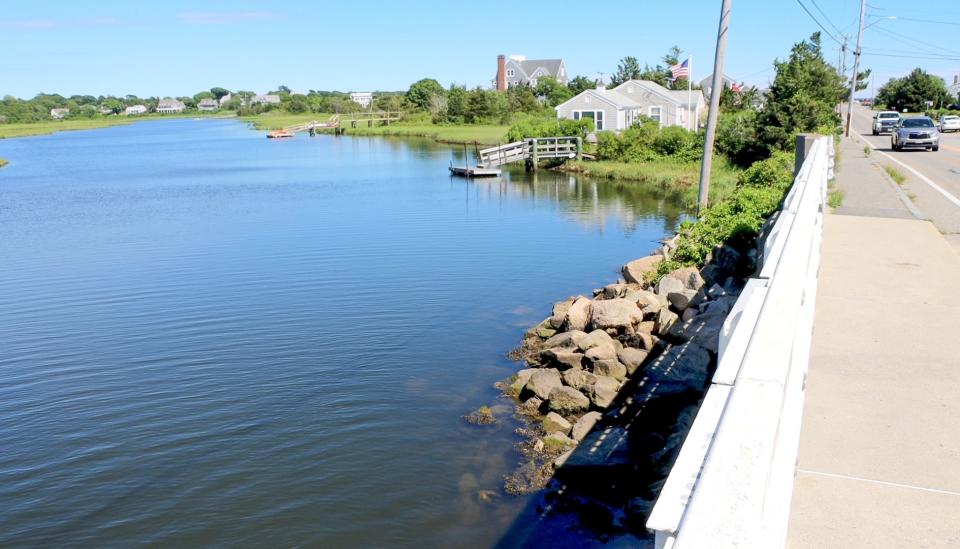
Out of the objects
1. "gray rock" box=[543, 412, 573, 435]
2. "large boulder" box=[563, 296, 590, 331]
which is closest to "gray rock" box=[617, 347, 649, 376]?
"large boulder" box=[563, 296, 590, 331]

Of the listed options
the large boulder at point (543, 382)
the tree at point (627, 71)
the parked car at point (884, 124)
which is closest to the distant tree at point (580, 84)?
the tree at point (627, 71)

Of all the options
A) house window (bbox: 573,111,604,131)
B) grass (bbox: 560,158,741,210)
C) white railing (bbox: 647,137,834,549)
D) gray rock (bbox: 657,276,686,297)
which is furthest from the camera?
house window (bbox: 573,111,604,131)

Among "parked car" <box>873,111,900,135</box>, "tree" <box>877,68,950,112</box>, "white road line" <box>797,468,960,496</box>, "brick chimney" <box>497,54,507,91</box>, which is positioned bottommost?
"white road line" <box>797,468,960,496</box>

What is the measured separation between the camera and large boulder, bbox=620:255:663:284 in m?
18.0

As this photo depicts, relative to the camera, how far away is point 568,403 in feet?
Result: 39.0

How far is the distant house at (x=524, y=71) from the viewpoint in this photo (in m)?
133

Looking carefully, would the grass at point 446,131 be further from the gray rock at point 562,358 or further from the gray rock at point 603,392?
the gray rock at point 603,392

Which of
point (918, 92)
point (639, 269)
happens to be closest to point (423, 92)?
point (918, 92)

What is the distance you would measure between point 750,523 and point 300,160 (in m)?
64.8

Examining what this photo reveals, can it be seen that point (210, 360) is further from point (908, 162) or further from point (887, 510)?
point (908, 162)

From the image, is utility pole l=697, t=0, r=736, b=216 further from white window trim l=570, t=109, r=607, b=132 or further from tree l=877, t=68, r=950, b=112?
tree l=877, t=68, r=950, b=112

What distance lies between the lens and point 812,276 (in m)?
6.54

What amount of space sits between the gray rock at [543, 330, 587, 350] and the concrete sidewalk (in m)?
5.01

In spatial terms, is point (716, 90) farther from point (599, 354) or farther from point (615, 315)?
point (599, 354)
